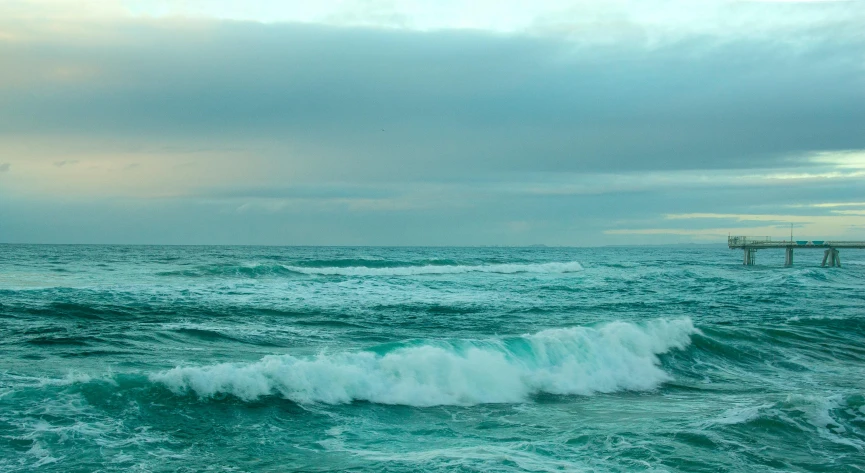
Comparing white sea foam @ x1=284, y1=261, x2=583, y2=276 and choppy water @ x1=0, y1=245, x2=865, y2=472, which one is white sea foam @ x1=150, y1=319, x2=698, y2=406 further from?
white sea foam @ x1=284, y1=261, x2=583, y2=276

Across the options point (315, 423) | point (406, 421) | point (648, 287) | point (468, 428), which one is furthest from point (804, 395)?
point (648, 287)

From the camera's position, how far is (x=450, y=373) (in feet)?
42.0

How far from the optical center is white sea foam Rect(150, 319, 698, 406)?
37.4 ft

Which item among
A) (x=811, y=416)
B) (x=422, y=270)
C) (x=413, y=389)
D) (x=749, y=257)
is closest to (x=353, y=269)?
(x=422, y=270)

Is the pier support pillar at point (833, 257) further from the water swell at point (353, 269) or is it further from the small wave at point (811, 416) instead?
the small wave at point (811, 416)

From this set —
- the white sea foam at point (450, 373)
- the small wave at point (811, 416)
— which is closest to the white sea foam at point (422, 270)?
the white sea foam at point (450, 373)

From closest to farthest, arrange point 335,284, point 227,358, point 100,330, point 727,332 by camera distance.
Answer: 1. point 227,358
2. point 100,330
3. point 727,332
4. point 335,284

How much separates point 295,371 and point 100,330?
27.6 feet

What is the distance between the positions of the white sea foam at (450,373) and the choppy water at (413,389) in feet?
0.14

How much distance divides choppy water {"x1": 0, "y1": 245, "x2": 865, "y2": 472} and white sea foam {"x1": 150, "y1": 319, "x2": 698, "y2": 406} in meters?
0.04

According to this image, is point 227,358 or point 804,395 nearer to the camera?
point 804,395

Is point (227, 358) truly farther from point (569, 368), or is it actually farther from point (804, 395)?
point (804, 395)

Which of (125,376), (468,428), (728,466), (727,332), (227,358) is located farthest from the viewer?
(727,332)

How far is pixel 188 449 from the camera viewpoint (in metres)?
8.66
